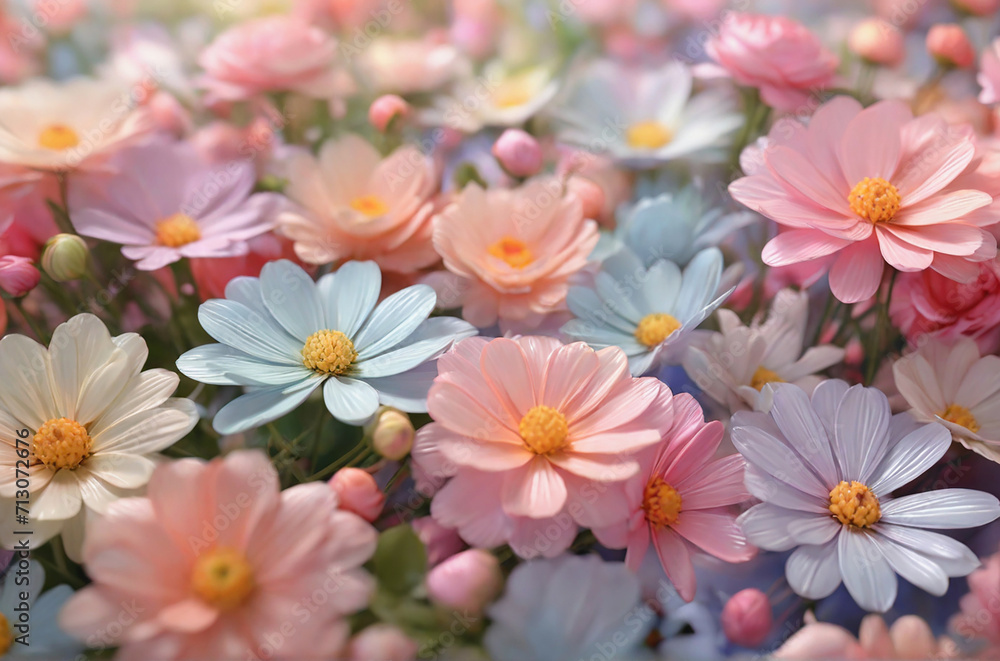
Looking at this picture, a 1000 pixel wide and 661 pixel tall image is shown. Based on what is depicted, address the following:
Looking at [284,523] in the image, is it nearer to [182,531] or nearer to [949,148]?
[182,531]

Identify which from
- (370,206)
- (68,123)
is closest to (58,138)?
(68,123)

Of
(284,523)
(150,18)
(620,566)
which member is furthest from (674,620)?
(150,18)

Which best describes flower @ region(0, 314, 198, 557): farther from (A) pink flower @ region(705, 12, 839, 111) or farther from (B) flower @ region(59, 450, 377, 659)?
(A) pink flower @ region(705, 12, 839, 111)

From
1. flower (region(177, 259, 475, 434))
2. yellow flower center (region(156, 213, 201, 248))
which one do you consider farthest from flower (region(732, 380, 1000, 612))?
yellow flower center (region(156, 213, 201, 248))

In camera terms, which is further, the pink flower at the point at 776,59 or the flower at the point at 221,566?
the pink flower at the point at 776,59

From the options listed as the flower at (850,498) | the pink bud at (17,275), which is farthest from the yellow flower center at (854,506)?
the pink bud at (17,275)

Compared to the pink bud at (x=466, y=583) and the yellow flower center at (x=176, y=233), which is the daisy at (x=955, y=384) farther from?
the yellow flower center at (x=176, y=233)
